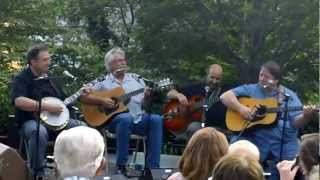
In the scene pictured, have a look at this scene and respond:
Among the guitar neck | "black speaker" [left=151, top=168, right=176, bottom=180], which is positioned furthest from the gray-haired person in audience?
the guitar neck

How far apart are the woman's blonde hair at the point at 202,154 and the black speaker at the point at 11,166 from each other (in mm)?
1615

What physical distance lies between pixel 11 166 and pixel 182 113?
9.28 feet

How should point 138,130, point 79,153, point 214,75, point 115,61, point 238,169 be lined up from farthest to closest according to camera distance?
point 214,75, point 115,61, point 138,130, point 79,153, point 238,169

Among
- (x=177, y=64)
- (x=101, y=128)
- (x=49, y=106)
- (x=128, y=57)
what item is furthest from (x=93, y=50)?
(x=49, y=106)

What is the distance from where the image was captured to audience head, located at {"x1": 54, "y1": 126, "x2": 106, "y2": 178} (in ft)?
11.7

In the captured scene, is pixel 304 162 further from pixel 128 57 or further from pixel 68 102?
pixel 128 57

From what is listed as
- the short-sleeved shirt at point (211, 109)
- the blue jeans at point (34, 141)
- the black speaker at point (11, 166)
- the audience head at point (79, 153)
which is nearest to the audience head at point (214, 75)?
the short-sleeved shirt at point (211, 109)

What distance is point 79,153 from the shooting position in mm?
3559

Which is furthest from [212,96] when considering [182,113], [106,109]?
[106,109]

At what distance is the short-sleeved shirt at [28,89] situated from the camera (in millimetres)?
6359

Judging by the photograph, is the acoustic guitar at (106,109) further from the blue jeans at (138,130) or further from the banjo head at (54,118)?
→ the banjo head at (54,118)

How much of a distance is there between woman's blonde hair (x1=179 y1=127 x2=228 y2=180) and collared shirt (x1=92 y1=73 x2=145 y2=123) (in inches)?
118

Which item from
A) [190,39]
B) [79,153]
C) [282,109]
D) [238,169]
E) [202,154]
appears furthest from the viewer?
[190,39]

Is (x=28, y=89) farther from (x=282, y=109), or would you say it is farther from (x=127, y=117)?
(x=282, y=109)
